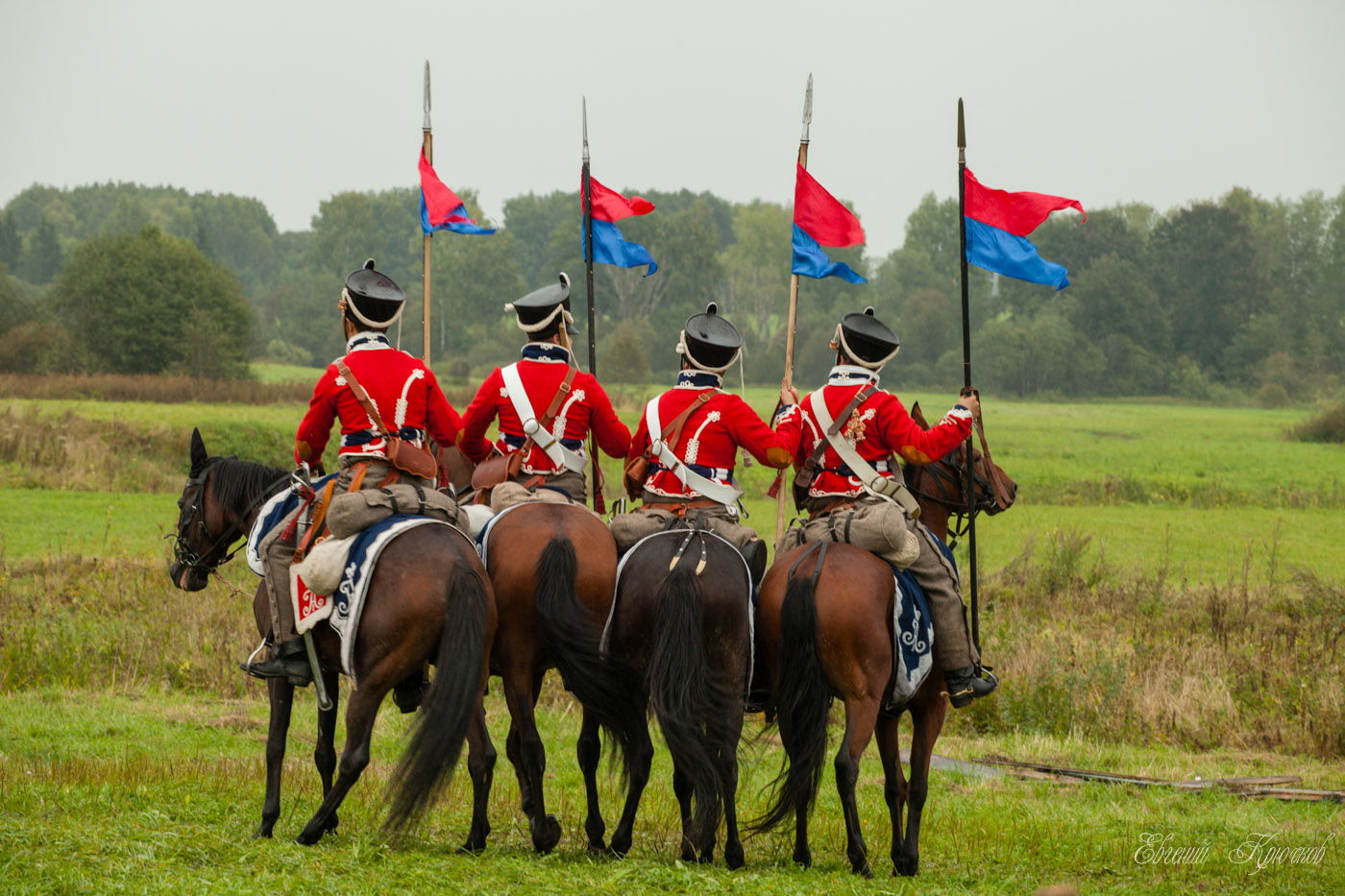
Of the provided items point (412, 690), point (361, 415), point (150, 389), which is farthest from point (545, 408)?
point (150, 389)

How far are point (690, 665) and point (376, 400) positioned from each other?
2541 millimetres

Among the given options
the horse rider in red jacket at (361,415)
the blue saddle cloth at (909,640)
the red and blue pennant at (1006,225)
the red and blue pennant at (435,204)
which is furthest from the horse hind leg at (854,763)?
the red and blue pennant at (435,204)

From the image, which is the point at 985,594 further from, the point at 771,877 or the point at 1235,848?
the point at 771,877

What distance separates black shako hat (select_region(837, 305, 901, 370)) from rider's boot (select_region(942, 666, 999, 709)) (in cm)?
208

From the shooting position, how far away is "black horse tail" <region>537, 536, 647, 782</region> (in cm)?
751

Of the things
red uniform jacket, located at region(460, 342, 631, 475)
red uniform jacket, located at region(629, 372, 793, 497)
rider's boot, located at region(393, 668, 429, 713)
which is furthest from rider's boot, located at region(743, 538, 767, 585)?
rider's boot, located at region(393, 668, 429, 713)

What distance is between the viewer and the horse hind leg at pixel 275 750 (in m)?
7.52

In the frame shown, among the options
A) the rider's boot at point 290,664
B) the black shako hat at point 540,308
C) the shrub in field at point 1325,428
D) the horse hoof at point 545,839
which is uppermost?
the black shako hat at point 540,308

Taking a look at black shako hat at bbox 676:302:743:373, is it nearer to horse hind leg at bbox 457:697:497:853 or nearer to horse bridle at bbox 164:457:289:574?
horse hind leg at bbox 457:697:497:853

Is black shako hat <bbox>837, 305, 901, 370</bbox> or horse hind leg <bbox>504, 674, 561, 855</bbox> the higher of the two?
black shako hat <bbox>837, 305, 901, 370</bbox>

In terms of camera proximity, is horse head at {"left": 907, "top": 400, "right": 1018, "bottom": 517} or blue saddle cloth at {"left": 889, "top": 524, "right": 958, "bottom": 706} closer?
blue saddle cloth at {"left": 889, "top": 524, "right": 958, "bottom": 706}

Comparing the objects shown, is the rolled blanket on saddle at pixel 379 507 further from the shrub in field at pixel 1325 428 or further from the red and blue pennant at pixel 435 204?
the shrub in field at pixel 1325 428

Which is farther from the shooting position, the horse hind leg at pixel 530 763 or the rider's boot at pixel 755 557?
the rider's boot at pixel 755 557

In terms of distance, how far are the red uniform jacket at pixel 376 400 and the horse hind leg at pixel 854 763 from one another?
122 inches
